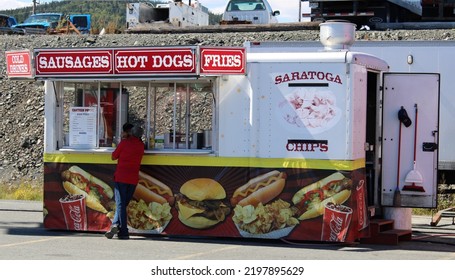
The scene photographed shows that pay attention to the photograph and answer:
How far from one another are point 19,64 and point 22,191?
28.3ft

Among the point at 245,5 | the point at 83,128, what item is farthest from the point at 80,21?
the point at 83,128

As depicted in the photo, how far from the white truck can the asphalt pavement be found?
19859 millimetres

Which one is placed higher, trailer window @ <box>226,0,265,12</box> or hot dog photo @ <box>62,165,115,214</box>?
trailer window @ <box>226,0,265,12</box>

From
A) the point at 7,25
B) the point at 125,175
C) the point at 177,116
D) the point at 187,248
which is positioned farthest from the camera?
the point at 7,25

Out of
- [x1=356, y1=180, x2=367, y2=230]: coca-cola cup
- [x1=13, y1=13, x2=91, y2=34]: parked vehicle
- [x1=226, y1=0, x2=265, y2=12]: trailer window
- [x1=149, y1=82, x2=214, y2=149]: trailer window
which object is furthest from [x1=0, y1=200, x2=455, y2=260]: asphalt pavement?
[x1=13, y1=13, x2=91, y2=34]: parked vehicle

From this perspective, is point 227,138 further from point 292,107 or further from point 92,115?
point 92,115

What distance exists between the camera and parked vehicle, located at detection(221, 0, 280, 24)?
115 ft

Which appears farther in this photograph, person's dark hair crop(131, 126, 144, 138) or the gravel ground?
the gravel ground

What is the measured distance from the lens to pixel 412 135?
46.6 feet

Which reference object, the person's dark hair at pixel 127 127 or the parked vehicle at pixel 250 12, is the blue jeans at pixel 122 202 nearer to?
the person's dark hair at pixel 127 127

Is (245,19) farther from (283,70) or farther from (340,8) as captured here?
(283,70)

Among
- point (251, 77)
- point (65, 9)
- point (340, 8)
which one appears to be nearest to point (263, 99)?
point (251, 77)

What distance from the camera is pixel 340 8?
2923cm

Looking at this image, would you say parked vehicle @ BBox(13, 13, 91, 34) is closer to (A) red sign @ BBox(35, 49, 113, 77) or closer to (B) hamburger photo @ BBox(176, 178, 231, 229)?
(A) red sign @ BBox(35, 49, 113, 77)
